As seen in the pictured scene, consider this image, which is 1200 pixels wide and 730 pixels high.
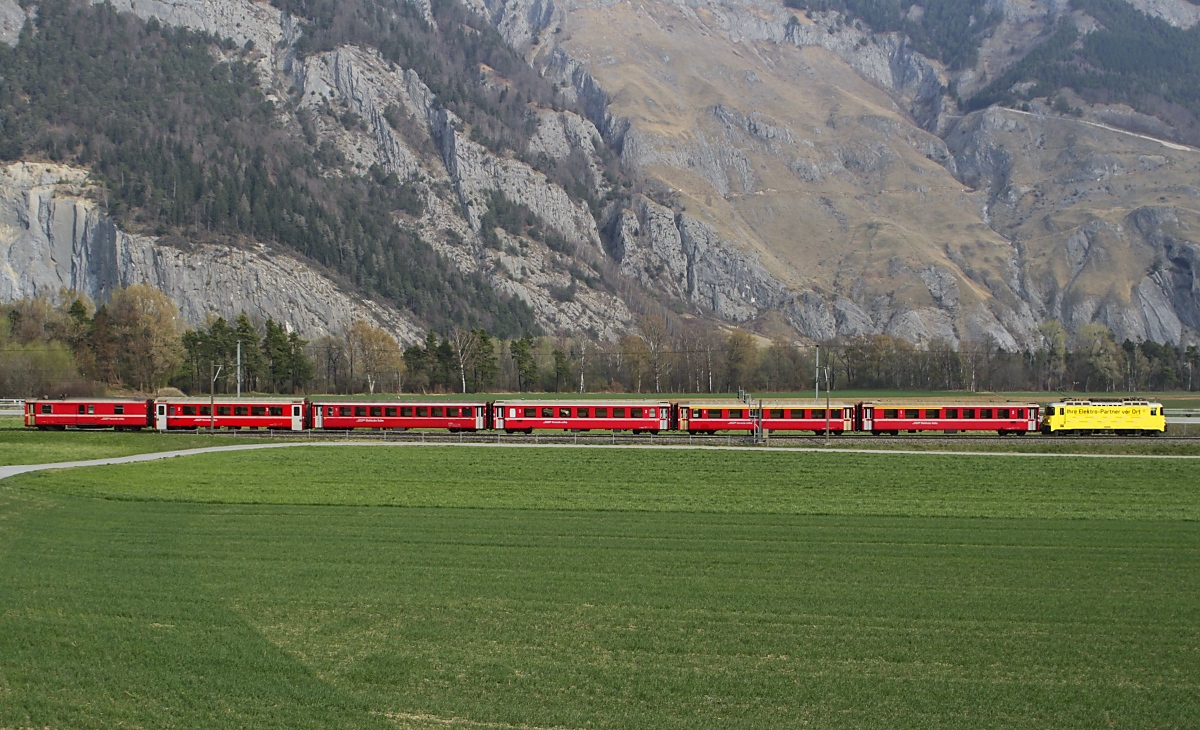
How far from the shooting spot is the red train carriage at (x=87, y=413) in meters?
69.6

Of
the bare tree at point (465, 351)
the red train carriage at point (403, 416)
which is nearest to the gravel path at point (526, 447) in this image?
the red train carriage at point (403, 416)

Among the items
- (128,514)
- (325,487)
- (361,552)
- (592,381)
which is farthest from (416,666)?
(592,381)

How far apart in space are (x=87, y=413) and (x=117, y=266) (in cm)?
12123

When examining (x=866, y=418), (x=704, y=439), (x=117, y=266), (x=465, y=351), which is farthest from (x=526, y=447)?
(x=117, y=266)

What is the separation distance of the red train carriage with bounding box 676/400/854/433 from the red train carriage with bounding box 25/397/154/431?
40108 millimetres

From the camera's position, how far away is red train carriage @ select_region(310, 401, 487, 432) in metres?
71.1

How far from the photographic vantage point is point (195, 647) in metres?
15.8

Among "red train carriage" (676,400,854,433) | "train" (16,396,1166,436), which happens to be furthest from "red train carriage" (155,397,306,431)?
"red train carriage" (676,400,854,433)

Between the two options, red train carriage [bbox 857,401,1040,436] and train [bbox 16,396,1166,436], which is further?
train [bbox 16,396,1166,436]

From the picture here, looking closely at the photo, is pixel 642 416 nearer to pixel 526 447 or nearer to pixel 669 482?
pixel 526 447

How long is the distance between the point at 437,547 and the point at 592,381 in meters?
123

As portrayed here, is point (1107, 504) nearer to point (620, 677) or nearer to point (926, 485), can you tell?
point (926, 485)

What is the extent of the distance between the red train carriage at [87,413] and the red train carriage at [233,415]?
1314 mm

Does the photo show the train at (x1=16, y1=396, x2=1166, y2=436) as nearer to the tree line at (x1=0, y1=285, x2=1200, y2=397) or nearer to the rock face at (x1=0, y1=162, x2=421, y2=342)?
the tree line at (x1=0, y1=285, x2=1200, y2=397)
